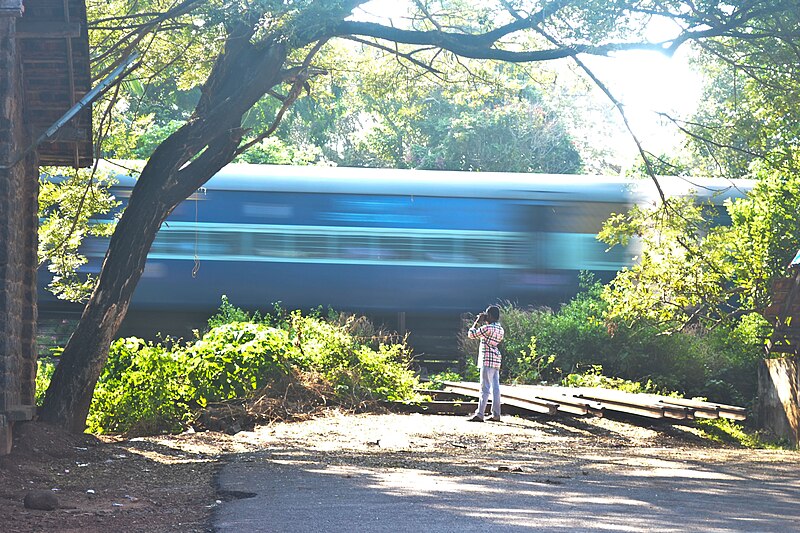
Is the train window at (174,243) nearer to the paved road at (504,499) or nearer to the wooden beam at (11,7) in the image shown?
the paved road at (504,499)

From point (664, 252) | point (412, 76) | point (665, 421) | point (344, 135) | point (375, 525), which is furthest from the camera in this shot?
point (344, 135)

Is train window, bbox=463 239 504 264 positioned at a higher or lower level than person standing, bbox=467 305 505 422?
higher

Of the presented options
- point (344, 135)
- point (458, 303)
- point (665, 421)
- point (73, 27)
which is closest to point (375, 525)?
point (73, 27)

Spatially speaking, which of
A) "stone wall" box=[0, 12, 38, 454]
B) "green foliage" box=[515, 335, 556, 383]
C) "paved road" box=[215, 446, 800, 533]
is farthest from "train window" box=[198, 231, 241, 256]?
"paved road" box=[215, 446, 800, 533]

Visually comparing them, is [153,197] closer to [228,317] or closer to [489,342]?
[489,342]

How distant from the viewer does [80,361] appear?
1227 cm

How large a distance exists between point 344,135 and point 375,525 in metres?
40.8

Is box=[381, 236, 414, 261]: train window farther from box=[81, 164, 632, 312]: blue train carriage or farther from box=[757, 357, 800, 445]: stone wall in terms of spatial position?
box=[757, 357, 800, 445]: stone wall

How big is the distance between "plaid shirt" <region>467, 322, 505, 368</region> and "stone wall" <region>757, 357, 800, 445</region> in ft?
11.6

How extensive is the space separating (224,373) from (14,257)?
182 inches

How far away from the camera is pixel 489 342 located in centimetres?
1475

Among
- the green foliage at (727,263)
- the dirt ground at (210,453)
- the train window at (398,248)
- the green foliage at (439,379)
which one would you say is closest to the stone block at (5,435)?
the dirt ground at (210,453)

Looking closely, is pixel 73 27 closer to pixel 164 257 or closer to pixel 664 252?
pixel 664 252

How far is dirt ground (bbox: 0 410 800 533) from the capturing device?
7.94 meters
